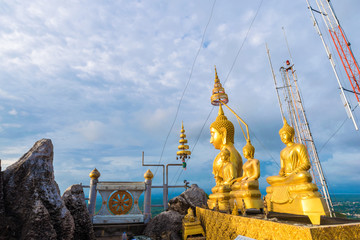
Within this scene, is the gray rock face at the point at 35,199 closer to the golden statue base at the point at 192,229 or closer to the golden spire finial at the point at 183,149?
the golden statue base at the point at 192,229

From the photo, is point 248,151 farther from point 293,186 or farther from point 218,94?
point 218,94

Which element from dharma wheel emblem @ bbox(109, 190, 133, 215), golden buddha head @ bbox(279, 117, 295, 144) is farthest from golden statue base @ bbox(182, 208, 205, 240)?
dharma wheel emblem @ bbox(109, 190, 133, 215)

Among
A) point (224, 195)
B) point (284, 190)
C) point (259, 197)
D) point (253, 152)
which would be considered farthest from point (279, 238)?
point (253, 152)

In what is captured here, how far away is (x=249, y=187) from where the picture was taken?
5582 millimetres

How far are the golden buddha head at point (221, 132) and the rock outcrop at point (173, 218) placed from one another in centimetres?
273

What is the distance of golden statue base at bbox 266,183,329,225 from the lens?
4.31 metres

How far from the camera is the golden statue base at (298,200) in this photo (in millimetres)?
4314

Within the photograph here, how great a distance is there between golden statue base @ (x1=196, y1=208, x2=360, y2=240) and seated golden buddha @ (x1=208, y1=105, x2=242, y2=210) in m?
1.26

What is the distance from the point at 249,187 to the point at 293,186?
115cm

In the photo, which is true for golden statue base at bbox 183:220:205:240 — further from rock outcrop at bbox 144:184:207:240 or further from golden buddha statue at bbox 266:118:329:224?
rock outcrop at bbox 144:184:207:240

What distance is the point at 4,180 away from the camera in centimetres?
448

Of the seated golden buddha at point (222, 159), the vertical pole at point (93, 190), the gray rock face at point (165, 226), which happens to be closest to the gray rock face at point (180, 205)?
the gray rock face at point (165, 226)

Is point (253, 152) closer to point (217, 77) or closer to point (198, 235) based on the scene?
point (198, 235)

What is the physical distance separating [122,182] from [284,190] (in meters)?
7.56
